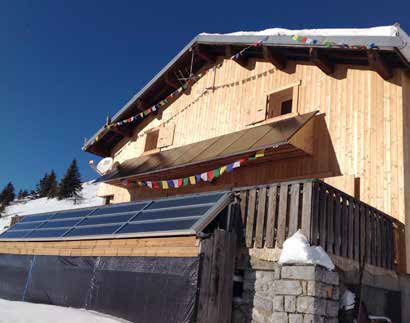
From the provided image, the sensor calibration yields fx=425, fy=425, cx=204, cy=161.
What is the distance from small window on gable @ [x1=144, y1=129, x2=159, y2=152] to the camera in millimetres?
16938

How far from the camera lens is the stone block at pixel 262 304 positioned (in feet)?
22.5

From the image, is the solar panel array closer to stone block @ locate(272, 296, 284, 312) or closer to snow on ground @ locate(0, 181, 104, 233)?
stone block @ locate(272, 296, 284, 312)

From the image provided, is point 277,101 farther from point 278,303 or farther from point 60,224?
point 278,303

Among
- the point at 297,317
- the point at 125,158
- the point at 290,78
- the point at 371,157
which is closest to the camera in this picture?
the point at 297,317

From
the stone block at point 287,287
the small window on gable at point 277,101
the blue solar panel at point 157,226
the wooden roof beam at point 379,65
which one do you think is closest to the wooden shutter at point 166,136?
the small window on gable at point 277,101

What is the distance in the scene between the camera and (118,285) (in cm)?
797

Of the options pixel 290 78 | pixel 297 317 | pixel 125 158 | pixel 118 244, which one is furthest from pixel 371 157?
pixel 125 158

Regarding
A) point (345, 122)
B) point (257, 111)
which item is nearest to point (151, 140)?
point (257, 111)

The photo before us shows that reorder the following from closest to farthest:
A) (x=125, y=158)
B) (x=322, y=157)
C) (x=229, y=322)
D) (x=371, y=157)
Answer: (x=229, y=322) < (x=371, y=157) < (x=322, y=157) < (x=125, y=158)

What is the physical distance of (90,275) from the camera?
870 centimetres

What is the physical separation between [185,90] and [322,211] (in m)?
10.0

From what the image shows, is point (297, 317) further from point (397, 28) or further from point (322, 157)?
point (397, 28)

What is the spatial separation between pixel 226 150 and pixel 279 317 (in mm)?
5642

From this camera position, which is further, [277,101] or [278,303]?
[277,101]
